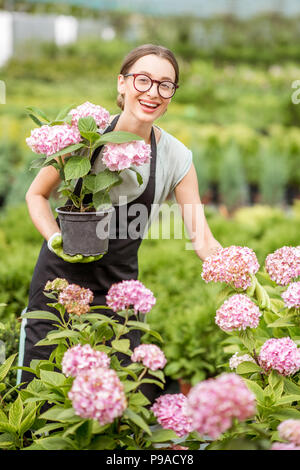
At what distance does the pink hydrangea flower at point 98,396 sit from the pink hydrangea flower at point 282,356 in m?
0.46

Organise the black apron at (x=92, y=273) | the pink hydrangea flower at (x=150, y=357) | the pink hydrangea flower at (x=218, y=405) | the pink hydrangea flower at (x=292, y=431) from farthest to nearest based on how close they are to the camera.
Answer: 1. the black apron at (x=92, y=273)
2. the pink hydrangea flower at (x=150, y=357)
3. the pink hydrangea flower at (x=292, y=431)
4. the pink hydrangea flower at (x=218, y=405)

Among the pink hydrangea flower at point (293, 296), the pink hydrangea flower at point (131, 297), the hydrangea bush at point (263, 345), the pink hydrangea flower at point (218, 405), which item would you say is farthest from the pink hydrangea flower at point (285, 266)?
the pink hydrangea flower at point (218, 405)

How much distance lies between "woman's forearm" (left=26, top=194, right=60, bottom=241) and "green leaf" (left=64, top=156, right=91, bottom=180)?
356 millimetres

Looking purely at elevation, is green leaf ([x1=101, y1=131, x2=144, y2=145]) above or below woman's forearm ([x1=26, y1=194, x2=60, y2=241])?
above

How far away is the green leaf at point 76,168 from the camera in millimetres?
1525

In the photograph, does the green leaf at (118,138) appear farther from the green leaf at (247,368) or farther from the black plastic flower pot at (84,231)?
the green leaf at (247,368)

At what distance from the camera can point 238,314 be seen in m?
1.35

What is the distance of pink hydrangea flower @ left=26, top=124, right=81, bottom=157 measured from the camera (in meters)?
1.53

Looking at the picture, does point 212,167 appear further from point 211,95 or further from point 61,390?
point 61,390

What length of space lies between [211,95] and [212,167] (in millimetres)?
2998

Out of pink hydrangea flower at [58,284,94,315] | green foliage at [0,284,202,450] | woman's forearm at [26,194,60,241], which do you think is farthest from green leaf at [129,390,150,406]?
woman's forearm at [26,194,60,241]

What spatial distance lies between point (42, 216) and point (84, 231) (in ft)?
1.06

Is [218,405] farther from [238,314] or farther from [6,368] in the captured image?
[6,368]

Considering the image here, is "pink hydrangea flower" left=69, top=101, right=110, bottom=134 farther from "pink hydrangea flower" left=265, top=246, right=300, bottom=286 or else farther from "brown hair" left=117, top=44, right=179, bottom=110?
"pink hydrangea flower" left=265, top=246, right=300, bottom=286
